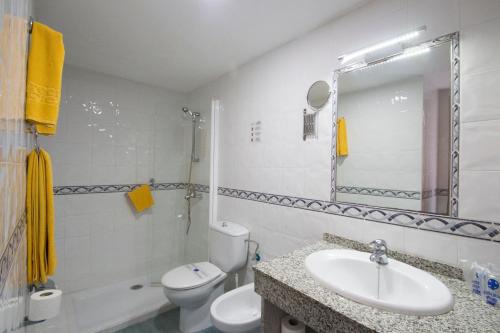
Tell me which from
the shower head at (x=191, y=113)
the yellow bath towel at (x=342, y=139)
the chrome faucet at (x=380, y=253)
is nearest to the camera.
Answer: the chrome faucet at (x=380, y=253)

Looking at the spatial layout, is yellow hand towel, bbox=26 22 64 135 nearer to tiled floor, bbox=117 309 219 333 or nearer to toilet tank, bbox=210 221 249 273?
toilet tank, bbox=210 221 249 273

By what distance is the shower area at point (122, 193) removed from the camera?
2188mm

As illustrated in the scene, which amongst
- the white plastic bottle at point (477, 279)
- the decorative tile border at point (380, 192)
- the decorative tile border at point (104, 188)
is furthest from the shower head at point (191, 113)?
the white plastic bottle at point (477, 279)

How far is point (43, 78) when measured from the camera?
102cm

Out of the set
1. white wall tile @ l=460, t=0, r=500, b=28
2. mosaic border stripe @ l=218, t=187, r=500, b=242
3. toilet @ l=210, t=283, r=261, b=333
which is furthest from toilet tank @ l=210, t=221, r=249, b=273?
white wall tile @ l=460, t=0, r=500, b=28

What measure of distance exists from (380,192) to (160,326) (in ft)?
6.63

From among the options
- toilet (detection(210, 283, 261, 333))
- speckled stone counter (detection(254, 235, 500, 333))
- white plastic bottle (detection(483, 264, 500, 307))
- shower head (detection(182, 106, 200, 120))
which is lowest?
toilet (detection(210, 283, 261, 333))

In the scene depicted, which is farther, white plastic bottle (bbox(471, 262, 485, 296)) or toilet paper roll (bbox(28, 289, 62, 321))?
toilet paper roll (bbox(28, 289, 62, 321))

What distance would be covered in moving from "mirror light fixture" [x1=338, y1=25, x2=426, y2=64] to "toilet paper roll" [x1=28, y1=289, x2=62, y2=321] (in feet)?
6.69

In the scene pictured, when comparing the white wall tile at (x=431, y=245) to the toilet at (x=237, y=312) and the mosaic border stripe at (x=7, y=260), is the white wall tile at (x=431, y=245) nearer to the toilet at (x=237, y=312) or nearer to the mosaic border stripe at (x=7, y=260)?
the toilet at (x=237, y=312)

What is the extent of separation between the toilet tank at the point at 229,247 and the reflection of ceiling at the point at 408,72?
4.38ft

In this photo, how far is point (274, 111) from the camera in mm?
1824

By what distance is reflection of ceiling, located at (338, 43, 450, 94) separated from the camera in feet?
3.51

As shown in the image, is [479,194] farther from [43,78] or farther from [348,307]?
[43,78]
